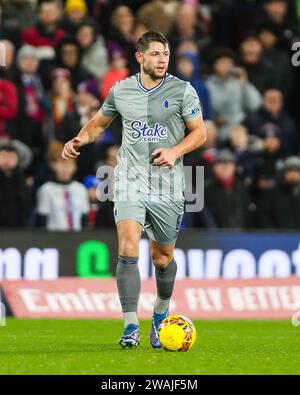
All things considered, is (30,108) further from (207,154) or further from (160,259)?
(160,259)

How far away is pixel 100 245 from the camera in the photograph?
16328 mm

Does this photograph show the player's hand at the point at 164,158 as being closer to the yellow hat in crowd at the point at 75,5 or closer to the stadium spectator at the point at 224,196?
the stadium spectator at the point at 224,196

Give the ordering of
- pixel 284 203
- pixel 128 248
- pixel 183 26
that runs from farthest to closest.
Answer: pixel 183 26 → pixel 284 203 → pixel 128 248

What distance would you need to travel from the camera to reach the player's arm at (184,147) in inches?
383

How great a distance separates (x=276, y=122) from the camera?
63.8 ft

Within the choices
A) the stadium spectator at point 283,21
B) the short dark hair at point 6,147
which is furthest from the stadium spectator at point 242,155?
the short dark hair at point 6,147

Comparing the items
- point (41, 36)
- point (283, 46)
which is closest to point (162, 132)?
point (41, 36)

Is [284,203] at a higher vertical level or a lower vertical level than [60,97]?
lower

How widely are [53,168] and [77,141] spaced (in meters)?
6.53

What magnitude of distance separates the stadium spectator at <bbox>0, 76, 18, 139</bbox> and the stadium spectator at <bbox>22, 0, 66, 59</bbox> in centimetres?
132

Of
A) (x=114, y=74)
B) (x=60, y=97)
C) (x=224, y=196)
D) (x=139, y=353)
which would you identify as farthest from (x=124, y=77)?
(x=139, y=353)

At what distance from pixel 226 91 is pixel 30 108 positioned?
3253mm

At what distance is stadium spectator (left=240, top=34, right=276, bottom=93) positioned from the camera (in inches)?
786
